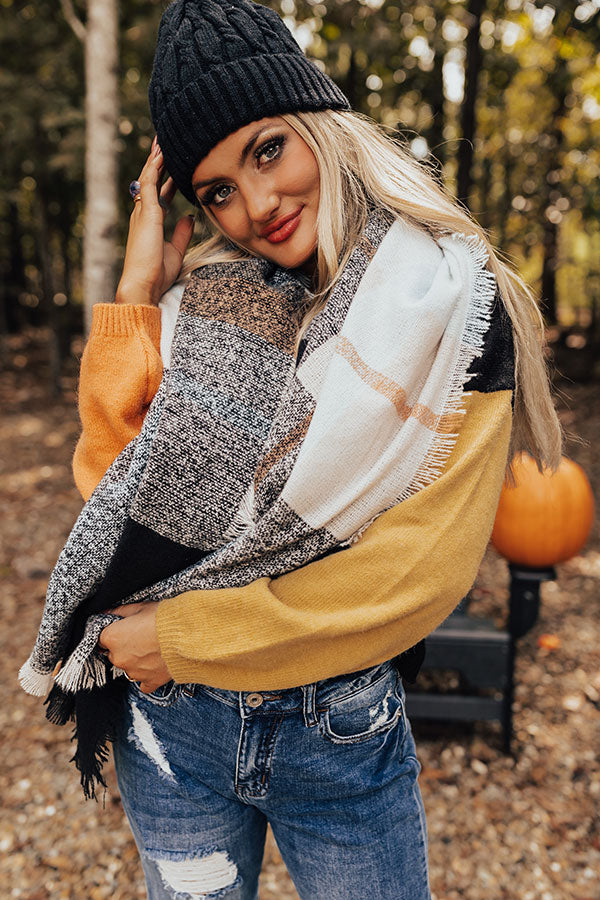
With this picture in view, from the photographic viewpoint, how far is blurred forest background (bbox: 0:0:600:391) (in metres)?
3.55

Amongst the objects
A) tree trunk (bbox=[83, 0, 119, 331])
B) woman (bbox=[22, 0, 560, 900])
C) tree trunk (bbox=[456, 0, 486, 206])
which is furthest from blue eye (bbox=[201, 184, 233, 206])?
tree trunk (bbox=[456, 0, 486, 206])

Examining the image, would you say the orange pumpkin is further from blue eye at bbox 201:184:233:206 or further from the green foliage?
blue eye at bbox 201:184:233:206

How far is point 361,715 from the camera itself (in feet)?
3.96

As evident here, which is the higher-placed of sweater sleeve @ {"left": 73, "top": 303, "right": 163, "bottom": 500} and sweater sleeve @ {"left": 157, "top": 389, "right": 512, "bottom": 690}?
sweater sleeve @ {"left": 73, "top": 303, "right": 163, "bottom": 500}

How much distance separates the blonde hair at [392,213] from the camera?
1.24 metres

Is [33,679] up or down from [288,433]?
down

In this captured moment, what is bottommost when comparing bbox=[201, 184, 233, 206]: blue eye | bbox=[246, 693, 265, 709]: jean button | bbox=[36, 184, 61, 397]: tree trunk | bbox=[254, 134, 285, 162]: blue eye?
bbox=[36, 184, 61, 397]: tree trunk

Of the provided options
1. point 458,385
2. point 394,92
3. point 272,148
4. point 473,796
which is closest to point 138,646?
point 458,385

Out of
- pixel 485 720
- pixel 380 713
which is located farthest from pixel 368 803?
pixel 485 720

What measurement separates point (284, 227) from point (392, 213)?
21cm

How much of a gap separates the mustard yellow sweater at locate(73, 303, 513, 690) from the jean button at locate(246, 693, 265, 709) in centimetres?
5

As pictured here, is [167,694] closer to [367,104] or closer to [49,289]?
[367,104]

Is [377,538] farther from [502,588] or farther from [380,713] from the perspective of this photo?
[502,588]

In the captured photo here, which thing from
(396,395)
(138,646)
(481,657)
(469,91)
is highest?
(469,91)
